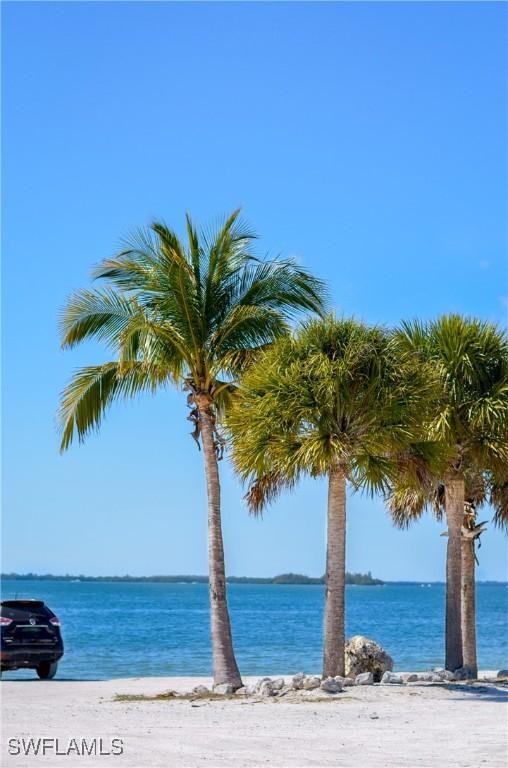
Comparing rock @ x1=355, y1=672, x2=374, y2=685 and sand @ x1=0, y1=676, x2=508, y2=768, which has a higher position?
rock @ x1=355, y1=672, x2=374, y2=685

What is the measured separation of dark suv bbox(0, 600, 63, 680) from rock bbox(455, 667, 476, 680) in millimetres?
8143

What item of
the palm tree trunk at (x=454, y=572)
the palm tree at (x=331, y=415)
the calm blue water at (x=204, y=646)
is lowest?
the calm blue water at (x=204, y=646)

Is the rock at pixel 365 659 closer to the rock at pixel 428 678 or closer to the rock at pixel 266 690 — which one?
the rock at pixel 428 678

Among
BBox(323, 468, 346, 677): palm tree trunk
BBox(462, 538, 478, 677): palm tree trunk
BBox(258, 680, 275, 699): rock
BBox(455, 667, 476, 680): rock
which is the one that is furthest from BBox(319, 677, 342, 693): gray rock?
BBox(462, 538, 478, 677): palm tree trunk

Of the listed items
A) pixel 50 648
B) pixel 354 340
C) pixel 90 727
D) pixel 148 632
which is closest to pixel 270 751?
pixel 90 727

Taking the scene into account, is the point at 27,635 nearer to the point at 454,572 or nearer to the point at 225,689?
the point at 225,689

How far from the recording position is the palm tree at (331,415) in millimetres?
19031

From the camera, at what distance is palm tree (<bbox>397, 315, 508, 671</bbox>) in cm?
2148

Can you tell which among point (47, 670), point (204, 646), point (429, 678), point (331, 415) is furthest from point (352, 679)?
point (204, 646)

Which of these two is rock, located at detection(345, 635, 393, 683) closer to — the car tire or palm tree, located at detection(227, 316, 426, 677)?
palm tree, located at detection(227, 316, 426, 677)

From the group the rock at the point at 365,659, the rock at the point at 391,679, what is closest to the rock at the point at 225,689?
the rock at the point at 391,679

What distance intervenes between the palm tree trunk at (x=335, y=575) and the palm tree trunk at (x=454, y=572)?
3.31 metres

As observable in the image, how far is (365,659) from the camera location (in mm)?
21344

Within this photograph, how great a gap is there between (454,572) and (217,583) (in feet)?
18.0
